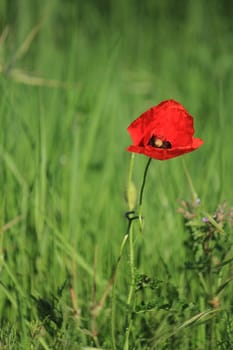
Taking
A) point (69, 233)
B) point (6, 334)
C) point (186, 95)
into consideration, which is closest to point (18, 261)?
point (69, 233)

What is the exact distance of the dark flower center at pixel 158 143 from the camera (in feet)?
4.60

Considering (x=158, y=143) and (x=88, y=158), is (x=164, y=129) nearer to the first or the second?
(x=158, y=143)

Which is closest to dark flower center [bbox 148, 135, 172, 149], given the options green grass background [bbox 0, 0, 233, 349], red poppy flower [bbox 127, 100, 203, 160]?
red poppy flower [bbox 127, 100, 203, 160]

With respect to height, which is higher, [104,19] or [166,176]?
[104,19]

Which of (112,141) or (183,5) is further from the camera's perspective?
(183,5)

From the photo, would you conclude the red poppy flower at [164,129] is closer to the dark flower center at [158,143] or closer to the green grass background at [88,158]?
the dark flower center at [158,143]

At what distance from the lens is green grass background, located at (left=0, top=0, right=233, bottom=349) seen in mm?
1928

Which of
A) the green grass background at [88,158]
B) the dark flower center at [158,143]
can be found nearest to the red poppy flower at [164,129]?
the dark flower center at [158,143]

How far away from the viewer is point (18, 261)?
6.39 feet

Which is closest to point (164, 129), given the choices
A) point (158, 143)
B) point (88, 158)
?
point (158, 143)

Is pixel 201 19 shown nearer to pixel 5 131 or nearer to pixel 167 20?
pixel 167 20

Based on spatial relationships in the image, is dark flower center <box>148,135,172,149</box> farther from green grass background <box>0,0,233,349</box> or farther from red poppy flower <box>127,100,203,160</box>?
green grass background <box>0,0,233,349</box>

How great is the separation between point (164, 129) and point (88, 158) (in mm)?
1125

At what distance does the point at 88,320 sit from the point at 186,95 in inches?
74.3
